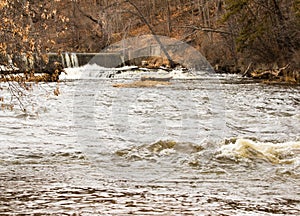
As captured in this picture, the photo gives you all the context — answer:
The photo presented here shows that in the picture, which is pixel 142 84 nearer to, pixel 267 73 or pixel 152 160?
pixel 267 73

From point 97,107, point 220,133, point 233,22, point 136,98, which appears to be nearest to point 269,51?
point 233,22

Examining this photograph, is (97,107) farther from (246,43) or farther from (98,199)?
(246,43)

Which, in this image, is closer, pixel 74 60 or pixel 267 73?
pixel 267 73

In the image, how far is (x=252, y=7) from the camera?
2686 centimetres

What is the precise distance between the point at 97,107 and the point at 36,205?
945cm

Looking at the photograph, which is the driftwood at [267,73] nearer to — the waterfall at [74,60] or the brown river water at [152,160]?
the brown river water at [152,160]

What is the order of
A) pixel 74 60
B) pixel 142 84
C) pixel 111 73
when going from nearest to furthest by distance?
pixel 142 84
pixel 111 73
pixel 74 60

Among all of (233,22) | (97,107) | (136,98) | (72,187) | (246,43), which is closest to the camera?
(72,187)

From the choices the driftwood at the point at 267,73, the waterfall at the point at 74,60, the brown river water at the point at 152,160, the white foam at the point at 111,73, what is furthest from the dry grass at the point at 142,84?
the waterfall at the point at 74,60

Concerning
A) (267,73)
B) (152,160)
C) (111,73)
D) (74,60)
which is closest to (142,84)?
(267,73)

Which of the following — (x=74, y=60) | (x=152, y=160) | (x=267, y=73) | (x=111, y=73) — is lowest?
(x=152, y=160)

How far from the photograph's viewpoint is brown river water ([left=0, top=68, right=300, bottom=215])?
4809 mm

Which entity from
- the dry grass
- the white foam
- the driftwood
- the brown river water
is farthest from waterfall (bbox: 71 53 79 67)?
the brown river water

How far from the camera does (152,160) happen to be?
707 centimetres
